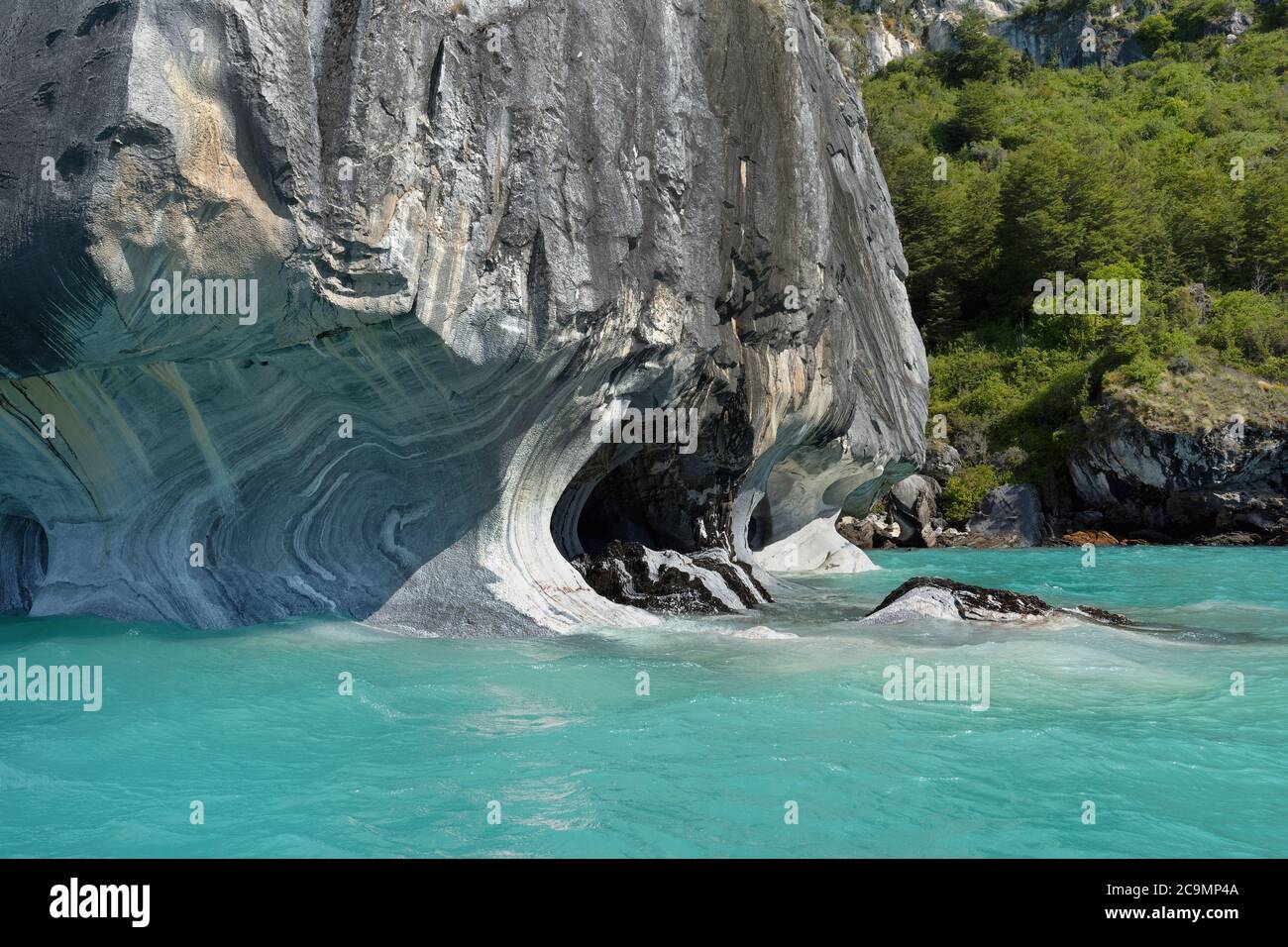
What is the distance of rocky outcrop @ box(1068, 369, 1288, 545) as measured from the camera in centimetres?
2367

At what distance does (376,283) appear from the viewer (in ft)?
23.6

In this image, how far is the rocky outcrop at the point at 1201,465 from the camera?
77.7 feet

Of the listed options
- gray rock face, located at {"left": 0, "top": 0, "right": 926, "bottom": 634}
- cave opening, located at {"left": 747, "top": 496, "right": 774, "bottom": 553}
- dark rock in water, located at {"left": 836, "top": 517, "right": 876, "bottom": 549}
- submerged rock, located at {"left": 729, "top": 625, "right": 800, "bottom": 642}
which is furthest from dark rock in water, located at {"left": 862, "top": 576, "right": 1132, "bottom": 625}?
dark rock in water, located at {"left": 836, "top": 517, "right": 876, "bottom": 549}

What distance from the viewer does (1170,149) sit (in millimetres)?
44938

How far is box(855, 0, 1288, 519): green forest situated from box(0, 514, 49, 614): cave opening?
78.2 feet

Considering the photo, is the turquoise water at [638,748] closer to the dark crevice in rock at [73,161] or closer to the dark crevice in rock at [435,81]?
the dark crevice in rock at [73,161]

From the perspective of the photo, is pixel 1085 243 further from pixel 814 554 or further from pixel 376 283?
pixel 376 283

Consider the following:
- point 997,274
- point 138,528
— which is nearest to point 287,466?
point 138,528

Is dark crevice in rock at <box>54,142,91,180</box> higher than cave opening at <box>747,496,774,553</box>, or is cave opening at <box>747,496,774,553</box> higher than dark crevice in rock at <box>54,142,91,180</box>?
dark crevice in rock at <box>54,142,91,180</box>

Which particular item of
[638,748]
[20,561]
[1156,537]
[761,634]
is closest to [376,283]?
[638,748]

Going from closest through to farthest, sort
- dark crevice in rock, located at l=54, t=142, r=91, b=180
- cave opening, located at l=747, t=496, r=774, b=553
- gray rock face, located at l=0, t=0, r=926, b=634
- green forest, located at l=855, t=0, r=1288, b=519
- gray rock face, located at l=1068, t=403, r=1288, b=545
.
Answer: dark crevice in rock, located at l=54, t=142, r=91, b=180 → gray rock face, located at l=0, t=0, r=926, b=634 → cave opening, located at l=747, t=496, r=774, b=553 → gray rock face, located at l=1068, t=403, r=1288, b=545 → green forest, located at l=855, t=0, r=1288, b=519

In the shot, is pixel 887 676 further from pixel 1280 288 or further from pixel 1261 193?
pixel 1261 193

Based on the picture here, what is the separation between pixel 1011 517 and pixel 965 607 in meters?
19.4

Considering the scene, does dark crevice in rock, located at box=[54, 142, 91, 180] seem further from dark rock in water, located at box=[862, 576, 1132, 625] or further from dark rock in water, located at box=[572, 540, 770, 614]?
dark rock in water, located at box=[862, 576, 1132, 625]
